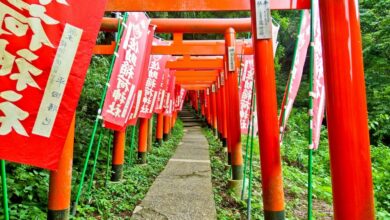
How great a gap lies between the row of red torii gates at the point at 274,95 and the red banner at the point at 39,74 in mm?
1231

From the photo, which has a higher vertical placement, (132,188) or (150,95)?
(150,95)

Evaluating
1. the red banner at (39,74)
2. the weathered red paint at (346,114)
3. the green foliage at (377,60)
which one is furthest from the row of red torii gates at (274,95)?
the green foliage at (377,60)

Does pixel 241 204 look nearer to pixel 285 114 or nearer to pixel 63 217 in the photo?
pixel 285 114

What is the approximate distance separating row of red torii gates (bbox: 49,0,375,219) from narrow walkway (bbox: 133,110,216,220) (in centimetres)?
94

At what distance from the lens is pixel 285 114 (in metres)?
3.82

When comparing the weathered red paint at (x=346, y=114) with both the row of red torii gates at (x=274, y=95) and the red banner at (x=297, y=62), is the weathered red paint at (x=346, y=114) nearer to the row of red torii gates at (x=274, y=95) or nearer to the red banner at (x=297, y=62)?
the row of red torii gates at (x=274, y=95)

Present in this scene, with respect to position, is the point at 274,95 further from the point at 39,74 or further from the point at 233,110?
the point at 233,110

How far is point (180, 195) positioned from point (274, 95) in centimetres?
328

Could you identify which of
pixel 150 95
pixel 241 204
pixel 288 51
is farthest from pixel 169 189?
pixel 288 51

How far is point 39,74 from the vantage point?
228 cm

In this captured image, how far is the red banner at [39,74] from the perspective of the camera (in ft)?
7.23

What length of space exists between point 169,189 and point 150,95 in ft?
8.19

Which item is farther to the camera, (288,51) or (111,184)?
(288,51)

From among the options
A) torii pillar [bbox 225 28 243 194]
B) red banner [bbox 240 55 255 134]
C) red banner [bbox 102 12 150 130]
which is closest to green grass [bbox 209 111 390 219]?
torii pillar [bbox 225 28 243 194]
